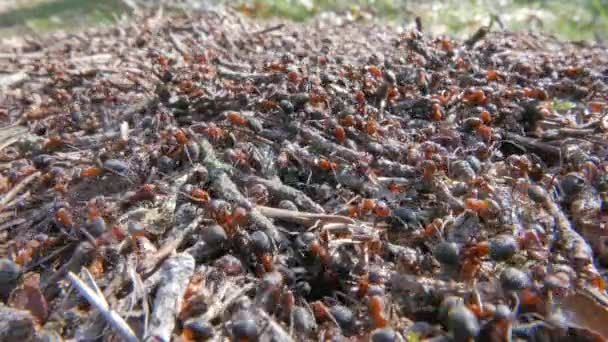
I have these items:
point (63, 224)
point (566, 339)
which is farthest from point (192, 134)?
point (566, 339)

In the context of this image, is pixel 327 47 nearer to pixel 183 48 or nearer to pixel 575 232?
pixel 183 48

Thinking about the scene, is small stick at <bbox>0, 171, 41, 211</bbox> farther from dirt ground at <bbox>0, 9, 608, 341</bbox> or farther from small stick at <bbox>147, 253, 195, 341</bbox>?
small stick at <bbox>147, 253, 195, 341</bbox>

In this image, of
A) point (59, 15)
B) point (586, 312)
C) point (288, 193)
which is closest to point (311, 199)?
point (288, 193)

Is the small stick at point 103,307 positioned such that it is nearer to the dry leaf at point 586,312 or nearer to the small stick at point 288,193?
the small stick at point 288,193

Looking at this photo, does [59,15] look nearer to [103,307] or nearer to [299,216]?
[299,216]

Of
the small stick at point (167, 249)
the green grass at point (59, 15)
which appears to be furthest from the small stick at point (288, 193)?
the green grass at point (59, 15)

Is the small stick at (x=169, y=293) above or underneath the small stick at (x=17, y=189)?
above
